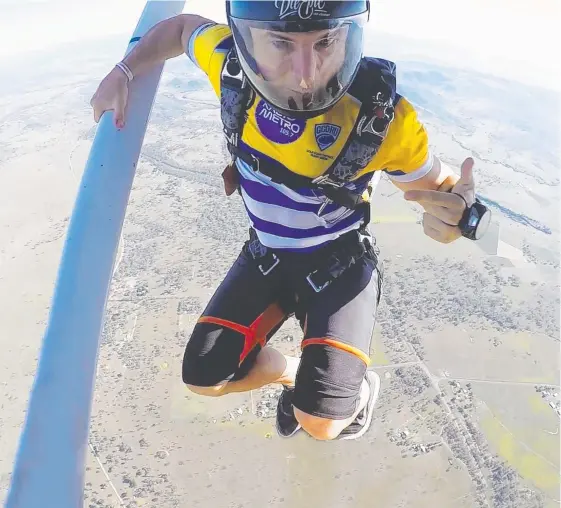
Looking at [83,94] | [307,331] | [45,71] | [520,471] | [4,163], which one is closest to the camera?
[307,331]

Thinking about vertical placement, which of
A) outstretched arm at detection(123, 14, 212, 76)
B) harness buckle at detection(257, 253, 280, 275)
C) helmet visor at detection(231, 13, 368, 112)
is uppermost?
helmet visor at detection(231, 13, 368, 112)

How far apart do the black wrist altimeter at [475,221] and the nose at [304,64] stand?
398 mm

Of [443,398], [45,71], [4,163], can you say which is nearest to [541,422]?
[443,398]

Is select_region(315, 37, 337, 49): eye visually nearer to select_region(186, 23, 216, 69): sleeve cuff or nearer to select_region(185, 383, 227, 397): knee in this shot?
select_region(186, 23, 216, 69): sleeve cuff

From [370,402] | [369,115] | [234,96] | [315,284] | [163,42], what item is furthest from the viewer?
[370,402]

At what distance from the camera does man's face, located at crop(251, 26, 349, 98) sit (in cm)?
97

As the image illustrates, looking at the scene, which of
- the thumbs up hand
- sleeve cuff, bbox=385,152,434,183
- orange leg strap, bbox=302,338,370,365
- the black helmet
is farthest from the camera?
orange leg strap, bbox=302,338,370,365

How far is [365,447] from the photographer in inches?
326

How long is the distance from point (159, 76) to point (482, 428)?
8478 millimetres

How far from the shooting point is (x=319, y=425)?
129 centimetres

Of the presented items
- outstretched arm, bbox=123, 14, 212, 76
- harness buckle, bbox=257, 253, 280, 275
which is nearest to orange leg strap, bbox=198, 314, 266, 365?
harness buckle, bbox=257, 253, 280, 275

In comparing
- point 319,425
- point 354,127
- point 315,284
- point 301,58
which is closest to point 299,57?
point 301,58

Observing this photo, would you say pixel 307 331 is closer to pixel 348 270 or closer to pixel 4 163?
pixel 348 270

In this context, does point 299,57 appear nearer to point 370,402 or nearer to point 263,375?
point 263,375
